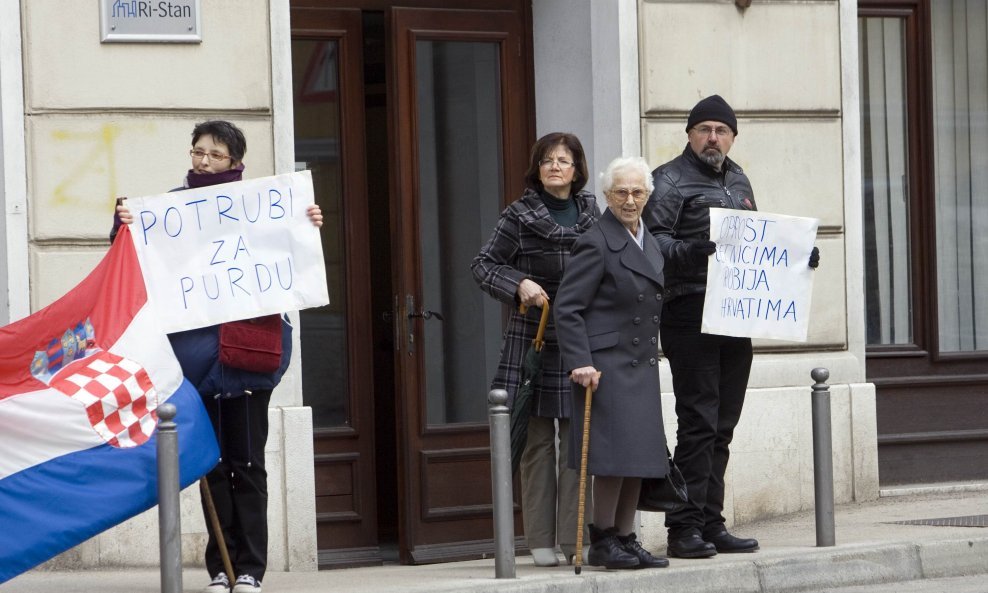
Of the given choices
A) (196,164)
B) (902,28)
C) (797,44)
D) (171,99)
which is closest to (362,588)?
(196,164)

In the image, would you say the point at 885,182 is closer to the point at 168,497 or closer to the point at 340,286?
the point at 340,286

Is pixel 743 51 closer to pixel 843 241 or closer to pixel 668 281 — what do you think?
pixel 843 241

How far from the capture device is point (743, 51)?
9.41 m

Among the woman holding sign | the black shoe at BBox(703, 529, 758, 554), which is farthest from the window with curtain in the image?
the woman holding sign

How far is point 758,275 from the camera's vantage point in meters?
7.58

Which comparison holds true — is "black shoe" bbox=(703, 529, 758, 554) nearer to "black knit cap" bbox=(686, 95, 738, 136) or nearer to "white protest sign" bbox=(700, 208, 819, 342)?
"white protest sign" bbox=(700, 208, 819, 342)

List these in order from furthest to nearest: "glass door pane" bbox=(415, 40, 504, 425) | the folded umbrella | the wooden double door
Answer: "glass door pane" bbox=(415, 40, 504, 425), the wooden double door, the folded umbrella

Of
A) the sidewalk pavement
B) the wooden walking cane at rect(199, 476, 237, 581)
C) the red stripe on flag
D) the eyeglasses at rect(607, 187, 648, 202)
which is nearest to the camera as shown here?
the red stripe on flag

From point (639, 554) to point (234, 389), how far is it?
1978 millimetres

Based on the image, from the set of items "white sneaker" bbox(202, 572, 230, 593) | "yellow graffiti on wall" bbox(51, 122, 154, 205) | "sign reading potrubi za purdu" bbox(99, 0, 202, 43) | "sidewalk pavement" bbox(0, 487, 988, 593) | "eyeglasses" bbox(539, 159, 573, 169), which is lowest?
"sidewalk pavement" bbox(0, 487, 988, 593)

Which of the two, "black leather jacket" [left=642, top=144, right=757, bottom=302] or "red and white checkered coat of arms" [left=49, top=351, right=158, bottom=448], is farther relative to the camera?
"black leather jacket" [left=642, top=144, right=757, bottom=302]

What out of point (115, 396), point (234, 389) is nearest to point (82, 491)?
point (115, 396)

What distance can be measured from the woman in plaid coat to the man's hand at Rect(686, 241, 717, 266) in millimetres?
504

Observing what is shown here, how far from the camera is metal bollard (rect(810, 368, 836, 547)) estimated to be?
7.55 metres
